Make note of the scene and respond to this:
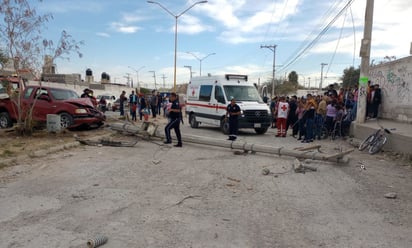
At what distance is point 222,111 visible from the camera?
15914mm

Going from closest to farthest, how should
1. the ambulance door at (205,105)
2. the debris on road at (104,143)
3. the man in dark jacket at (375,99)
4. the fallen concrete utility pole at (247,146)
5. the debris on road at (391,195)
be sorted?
the debris on road at (391,195), the fallen concrete utility pole at (247,146), the debris on road at (104,143), the man in dark jacket at (375,99), the ambulance door at (205,105)

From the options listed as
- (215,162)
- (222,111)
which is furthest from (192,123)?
(215,162)

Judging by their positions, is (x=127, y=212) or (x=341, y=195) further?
(x=341, y=195)

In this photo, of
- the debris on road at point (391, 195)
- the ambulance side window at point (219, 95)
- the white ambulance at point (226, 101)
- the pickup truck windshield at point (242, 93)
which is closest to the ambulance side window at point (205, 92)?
the white ambulance at point (226, 101)

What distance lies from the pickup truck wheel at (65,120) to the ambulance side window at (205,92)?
242 inches

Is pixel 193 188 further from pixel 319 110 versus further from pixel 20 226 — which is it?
pixel 319 110

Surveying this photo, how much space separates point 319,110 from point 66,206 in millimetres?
11278

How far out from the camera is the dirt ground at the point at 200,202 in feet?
14.5

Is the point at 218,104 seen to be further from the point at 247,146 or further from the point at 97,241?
the point at 97,241

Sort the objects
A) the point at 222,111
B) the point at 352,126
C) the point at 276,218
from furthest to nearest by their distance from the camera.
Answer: the point at 222,111, the point at 352,126, the point at 276,218

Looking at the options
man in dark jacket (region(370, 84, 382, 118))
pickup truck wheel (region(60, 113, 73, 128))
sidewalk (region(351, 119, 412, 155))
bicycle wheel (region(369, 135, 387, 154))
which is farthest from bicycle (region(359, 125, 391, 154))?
pickup truck wheel (region(60, 113, 73, 128))

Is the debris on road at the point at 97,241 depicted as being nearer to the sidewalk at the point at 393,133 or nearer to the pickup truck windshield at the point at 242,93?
the sidewalk at the point at 393,133

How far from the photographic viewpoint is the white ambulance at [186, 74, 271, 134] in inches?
596

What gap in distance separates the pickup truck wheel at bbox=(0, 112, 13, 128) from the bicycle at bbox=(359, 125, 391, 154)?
13108mm
